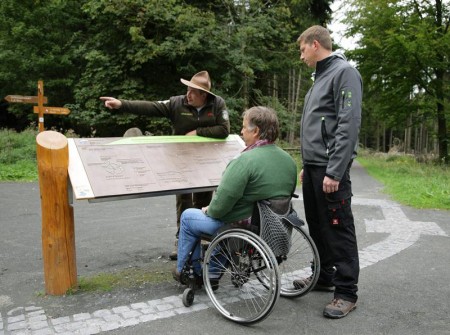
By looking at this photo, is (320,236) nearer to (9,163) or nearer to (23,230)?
(23,230)

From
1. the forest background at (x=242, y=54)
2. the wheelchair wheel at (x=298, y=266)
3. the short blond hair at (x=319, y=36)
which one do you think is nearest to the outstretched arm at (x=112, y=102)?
the short blond hair at (x=319, y=36)

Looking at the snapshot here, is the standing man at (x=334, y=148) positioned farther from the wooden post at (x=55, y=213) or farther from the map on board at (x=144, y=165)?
the wooden post at (x=55, y=213)

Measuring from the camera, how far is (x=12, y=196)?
8852 mm

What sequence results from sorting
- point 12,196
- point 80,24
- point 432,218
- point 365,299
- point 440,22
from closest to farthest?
1. point 365,299
2. point 432,218
3. point 12,196
4. point 440,22
5. point 80,24

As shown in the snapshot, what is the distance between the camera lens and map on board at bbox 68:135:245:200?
3527 millimetres

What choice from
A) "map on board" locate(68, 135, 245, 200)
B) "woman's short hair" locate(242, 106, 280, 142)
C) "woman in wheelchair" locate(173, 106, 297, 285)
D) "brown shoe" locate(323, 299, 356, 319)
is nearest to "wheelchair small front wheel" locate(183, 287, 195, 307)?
"woman in wheelchair" locate(173, 106, 297, 285)

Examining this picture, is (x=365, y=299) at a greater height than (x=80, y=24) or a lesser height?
lesser

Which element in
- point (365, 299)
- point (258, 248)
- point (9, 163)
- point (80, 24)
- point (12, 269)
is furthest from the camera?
point (80, 24)

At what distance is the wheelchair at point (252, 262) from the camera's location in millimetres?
3055

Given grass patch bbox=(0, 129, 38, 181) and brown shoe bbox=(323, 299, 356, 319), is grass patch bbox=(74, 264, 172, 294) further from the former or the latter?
grass patch bbox=(0, 129, 38, 181)

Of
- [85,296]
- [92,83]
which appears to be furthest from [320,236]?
[92,83]

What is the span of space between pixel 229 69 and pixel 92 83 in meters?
6.05

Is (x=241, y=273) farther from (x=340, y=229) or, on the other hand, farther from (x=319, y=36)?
(x=319, y=36)

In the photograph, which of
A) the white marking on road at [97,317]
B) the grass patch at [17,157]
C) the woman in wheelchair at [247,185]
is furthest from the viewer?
the grass patch at [17,157]
